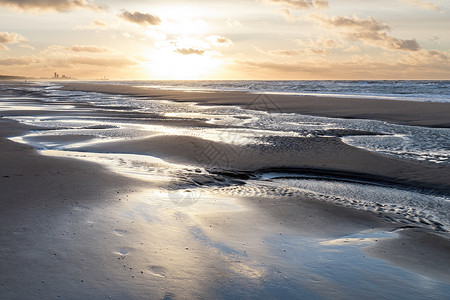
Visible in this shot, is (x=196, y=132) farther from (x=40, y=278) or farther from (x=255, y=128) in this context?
(x=40, y=278)

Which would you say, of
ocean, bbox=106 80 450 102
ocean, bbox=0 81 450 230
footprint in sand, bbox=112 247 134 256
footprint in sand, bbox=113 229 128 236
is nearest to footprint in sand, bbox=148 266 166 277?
footprint in sand, bbox=112 247 134 256

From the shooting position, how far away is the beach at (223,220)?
4.28 m

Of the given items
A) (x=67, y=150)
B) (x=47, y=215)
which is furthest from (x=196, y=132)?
(x=47, y=215)

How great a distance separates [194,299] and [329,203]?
4535mm

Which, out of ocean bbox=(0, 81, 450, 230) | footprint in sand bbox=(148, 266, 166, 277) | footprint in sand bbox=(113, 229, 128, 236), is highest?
ocean bbox=(0, 81, 450, 230)

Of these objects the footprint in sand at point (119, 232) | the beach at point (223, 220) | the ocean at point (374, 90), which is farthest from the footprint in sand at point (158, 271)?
the ocean at point (374, 90)

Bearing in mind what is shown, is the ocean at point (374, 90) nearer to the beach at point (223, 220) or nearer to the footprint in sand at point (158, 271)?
the beach at point (223, 220)

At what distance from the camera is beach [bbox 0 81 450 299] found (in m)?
4.28

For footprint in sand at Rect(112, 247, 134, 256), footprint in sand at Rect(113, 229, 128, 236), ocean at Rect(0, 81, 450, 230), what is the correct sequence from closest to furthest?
1. footprint in sand at Rect(112, 247, 134, 256)
2. footprint in sand at Rect(113, 229, 128, 236)
3. ocean at Rect(0, 81, 450, 230)

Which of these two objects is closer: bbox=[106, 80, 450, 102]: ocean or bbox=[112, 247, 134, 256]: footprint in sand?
bbox=[112, 247, 134, 256]: footprint in sand

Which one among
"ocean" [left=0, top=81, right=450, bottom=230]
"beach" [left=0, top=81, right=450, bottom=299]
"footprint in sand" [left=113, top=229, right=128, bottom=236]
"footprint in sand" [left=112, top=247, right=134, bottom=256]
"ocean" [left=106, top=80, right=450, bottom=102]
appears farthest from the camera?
"ocean" [left=106, top=80, right=450, bottom=102]

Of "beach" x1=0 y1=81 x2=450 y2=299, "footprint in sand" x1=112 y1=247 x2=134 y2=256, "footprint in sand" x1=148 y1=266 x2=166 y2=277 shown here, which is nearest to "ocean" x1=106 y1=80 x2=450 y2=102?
"beach" x1=0 y1=81 x2=450 y2=299

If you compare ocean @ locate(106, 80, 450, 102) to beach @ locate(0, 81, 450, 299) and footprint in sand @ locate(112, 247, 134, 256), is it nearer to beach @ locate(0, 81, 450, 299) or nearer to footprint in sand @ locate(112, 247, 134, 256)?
beach @ locate(0, 81, 450, 299)

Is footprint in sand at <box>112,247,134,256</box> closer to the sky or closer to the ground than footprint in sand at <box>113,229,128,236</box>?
closer to the ground
